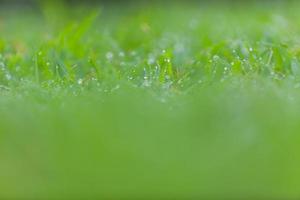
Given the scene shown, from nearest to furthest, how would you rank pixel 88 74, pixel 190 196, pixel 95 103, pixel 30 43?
pixel 190 196
pixel 95 103
pixel 88 74
pixel 30 43

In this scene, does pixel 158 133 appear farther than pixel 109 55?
No

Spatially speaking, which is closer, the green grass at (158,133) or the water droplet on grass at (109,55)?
the green grass at (158,133)

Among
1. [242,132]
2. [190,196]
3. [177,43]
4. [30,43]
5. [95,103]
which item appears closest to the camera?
[190,196]

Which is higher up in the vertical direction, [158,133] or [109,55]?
[109,55]

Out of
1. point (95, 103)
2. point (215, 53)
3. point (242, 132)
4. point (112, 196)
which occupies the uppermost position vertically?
point (215, 53)

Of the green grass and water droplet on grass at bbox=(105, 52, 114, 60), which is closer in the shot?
the green grass

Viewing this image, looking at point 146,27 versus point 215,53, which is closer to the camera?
point 215,53

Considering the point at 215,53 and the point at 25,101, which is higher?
the point at 215,53

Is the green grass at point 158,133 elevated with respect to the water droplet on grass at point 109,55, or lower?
lower

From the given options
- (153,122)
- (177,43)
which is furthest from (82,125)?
(177,43)

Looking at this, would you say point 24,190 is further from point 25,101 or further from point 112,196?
point 25,101

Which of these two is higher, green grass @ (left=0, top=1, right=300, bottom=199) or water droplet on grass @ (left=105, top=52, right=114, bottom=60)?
water droplet on grass @ (left=105, top=52, right=114, bottom=60)
